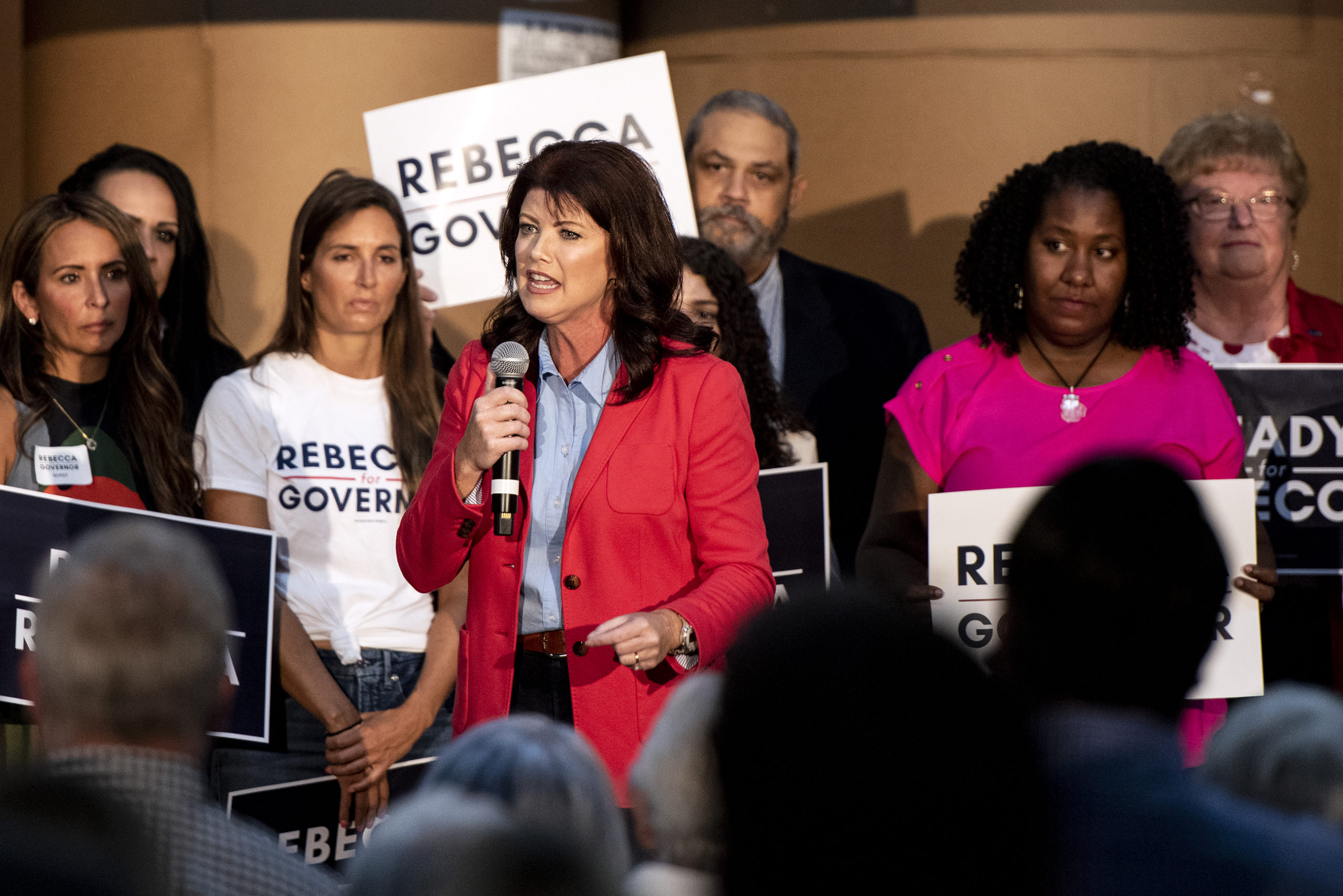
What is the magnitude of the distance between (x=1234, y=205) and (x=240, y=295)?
4259mm

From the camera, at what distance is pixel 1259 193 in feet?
14.7

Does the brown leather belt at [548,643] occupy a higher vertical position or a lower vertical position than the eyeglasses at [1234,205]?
lower

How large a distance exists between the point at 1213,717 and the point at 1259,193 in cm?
172

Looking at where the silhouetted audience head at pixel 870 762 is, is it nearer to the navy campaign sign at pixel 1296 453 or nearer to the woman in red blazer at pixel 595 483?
the woman in red blazer at pixel 595 483

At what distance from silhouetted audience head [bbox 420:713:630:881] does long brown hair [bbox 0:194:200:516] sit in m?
2.64

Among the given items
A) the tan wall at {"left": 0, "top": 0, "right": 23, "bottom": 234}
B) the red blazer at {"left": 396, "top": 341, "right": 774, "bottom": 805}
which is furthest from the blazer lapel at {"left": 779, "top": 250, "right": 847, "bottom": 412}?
the tan wall at {"left": 0, "top": 0, "right": 23, "bottom": 234}

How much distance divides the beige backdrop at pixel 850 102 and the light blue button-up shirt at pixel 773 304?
160 cm

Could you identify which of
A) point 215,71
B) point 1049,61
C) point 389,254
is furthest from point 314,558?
point 1049,61

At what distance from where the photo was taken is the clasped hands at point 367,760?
379 centimetres

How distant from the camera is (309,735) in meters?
3.93

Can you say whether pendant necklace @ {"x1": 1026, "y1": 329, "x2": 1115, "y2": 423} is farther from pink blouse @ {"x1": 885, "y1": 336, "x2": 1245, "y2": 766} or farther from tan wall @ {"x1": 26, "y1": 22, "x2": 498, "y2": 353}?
tan wall @ {"x1": 26, "y1": 22, "x2": 498, "y2": 353}

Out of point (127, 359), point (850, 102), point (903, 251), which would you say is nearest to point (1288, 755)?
point (127, 359)

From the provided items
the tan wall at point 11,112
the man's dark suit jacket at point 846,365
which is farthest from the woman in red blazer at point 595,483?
the tan wall at point 11,112

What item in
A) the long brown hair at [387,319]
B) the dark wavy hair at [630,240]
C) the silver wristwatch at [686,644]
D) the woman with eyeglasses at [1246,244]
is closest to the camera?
the silver wristwatch at [686,644]
